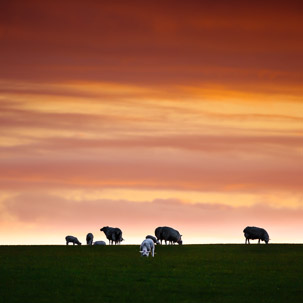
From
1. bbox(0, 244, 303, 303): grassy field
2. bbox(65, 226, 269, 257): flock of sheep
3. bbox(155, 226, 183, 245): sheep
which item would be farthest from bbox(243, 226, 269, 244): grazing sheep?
bbox(0, 244, 303, 303): grassy field

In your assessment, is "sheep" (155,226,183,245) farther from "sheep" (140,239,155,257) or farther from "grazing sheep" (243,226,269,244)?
"sheep" (140,239,155,257)

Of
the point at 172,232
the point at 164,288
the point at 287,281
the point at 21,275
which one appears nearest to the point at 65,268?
the point at 21,275

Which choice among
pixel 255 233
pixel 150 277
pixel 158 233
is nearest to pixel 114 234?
pixel 158 233

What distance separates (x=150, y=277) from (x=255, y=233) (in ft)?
198

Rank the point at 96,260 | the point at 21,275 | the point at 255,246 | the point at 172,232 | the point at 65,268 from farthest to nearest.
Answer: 1. the point at 172,232
2. the point at 255,246
3. the point at 96,260
4. the point at 65,268
5. the point at 21,275

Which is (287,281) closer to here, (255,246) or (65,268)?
(65,268)

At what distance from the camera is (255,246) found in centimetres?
7556

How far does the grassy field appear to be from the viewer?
119ft

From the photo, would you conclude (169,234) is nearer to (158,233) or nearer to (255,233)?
(158,233)

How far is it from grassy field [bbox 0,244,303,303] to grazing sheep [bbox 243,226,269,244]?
37.2m

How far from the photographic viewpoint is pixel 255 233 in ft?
334

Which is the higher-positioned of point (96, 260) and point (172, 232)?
point (172, 232)

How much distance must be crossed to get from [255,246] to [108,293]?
4075 cm

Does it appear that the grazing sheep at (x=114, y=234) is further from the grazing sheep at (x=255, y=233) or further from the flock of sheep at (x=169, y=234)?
the grazing sheep at (x=255, y=233)
